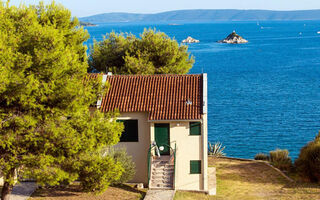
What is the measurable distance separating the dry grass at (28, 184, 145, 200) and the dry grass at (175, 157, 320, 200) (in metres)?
2.38

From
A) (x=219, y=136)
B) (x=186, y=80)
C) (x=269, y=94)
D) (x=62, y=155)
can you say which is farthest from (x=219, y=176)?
(x=269, y=94)

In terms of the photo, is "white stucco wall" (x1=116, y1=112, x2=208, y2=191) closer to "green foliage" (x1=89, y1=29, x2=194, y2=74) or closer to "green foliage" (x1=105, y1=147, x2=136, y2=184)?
"green foliage" (x1=105, y1=147, x2=136, y2=184)

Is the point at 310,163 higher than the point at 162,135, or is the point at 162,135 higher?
the point at 162,135

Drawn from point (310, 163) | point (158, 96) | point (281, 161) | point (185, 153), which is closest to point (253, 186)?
point (310, 163)

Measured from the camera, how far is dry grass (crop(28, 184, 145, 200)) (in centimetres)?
2364

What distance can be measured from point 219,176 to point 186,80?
712 centimetres

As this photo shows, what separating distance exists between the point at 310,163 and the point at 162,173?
10.2 m

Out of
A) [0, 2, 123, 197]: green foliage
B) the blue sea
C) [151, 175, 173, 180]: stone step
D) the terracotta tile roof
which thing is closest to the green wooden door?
the terracotta tile roof

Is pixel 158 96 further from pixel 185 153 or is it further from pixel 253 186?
pixel 253 186

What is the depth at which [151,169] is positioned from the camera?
86.2ft

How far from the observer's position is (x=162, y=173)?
26.0m

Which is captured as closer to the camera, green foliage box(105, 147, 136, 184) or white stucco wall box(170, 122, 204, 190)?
green foliage box(105, 147, 136, 184)

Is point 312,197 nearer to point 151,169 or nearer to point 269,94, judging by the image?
point 151,169

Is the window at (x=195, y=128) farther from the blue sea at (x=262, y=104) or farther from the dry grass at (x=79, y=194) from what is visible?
the blue sea at (x=262, y=104)
